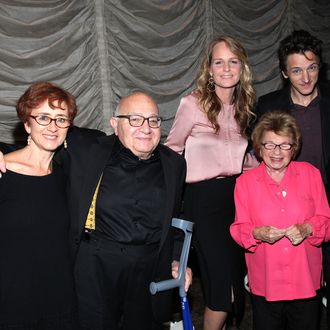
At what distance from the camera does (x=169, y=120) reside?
205 inches

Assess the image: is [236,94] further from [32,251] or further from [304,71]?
[32,251]

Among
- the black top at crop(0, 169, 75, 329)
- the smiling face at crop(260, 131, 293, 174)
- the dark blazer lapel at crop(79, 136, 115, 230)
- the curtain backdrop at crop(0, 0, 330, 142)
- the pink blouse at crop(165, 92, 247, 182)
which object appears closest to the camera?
the black top at crop(0, 169, 75, 329)

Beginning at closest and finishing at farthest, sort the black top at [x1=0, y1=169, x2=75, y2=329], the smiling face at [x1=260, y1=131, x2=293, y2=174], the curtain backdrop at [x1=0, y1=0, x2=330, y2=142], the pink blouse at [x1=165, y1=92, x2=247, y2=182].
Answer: the black top at [x1=0, y1=169, x2=75, y2=329] → the smiling face at [x1=260, y1=131, x2=293, y2=174] → the pink blouse at [x1=165, y1=92, x2=247, y2=182] → the curtain backdrop at [x1=0, y1=0, x2=330, y2=142]

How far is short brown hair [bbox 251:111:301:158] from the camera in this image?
243 cm

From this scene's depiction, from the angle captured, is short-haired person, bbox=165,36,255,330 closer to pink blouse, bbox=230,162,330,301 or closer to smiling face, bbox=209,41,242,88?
smiling face, bbox=209,41,242,88

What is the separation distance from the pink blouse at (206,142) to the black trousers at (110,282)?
69cm

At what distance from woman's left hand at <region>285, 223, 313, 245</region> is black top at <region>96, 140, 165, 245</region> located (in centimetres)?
69

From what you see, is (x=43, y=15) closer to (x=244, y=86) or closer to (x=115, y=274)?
(x=244, y=86)

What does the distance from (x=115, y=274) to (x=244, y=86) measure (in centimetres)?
142

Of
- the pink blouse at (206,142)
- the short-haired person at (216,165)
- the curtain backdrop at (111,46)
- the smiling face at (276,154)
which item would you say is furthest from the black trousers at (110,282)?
the curtain backdrop at (111,46)

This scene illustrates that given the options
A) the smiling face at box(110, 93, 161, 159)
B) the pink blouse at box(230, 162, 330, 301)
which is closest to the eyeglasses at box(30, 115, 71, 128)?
the smiling face at box(110, 93, 161, 159)

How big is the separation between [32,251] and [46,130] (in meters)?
0.53

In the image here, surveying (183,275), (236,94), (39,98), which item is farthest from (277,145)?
(39,98)

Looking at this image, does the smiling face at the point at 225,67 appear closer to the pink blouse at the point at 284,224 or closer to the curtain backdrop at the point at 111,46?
the pink blouse at the point at 284,224
